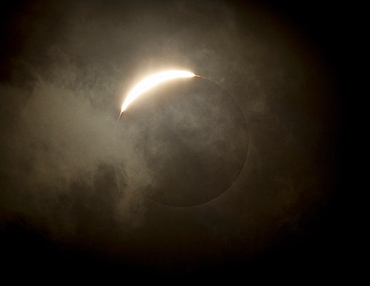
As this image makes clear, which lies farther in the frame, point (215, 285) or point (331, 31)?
point (215, 285)

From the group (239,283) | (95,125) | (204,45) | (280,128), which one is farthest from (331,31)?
(239,283)

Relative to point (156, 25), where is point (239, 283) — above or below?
below

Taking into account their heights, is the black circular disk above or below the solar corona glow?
below

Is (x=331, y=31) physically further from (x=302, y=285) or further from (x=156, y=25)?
(x=302, y=285)

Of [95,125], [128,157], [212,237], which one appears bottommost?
[212,237]

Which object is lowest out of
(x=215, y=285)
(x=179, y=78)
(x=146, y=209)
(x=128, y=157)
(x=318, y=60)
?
(x=215, y=285)

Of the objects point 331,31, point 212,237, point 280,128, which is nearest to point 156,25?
point 280,128

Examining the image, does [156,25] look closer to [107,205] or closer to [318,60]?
[318,60]

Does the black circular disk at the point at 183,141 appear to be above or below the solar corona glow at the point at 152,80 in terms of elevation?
below

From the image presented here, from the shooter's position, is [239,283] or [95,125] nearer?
[95,125]

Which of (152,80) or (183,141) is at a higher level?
(152,80)
